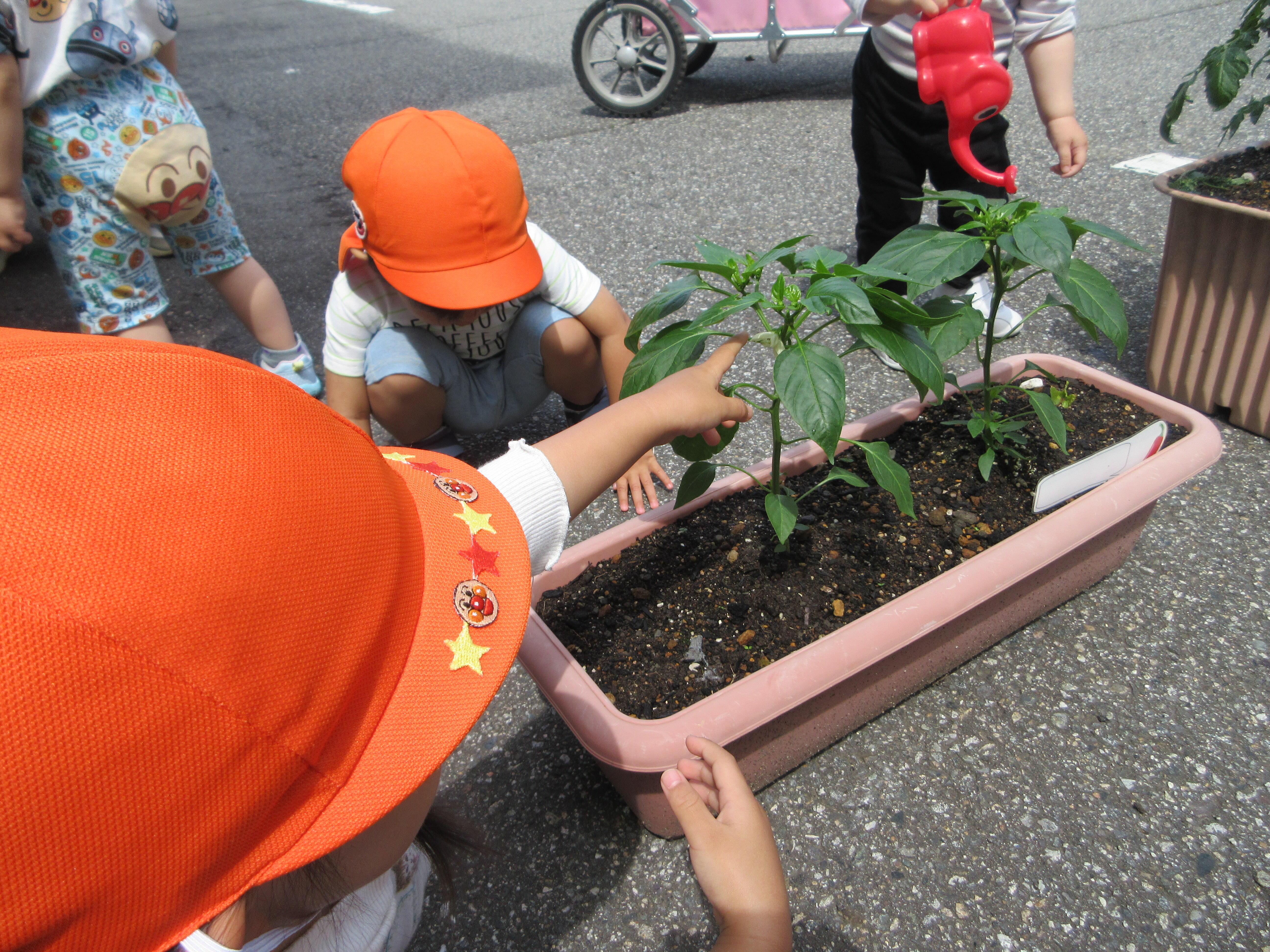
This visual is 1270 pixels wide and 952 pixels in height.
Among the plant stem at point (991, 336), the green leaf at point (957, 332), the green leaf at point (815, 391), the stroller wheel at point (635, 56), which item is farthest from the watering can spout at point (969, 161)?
the stroller wheel at point (635, 56)

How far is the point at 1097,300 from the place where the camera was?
114 centimetres

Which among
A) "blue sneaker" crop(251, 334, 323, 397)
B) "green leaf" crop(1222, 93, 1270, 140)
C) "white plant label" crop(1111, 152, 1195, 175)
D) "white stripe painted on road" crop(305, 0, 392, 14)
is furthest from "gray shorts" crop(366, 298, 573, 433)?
"white stripe painted on road" crop(305, 0, 392, 14)

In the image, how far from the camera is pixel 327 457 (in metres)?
0.62

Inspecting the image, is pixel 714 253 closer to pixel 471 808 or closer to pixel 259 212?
pixel 471 808

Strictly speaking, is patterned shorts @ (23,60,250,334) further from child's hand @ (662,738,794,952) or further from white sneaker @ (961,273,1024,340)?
white sneaker @ (961,273,1024,340)

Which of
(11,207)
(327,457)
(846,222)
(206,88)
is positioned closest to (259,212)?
(11,207)

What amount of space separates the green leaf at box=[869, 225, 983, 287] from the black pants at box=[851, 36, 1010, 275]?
0.77 m

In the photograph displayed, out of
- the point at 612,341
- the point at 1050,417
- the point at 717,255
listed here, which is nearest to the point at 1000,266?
the point at 1050,417

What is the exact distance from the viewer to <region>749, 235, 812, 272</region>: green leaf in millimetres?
1031

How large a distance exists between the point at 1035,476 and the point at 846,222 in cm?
183

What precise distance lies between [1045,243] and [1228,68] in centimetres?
100

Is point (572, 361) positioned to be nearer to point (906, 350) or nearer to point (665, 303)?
point (665, 303)

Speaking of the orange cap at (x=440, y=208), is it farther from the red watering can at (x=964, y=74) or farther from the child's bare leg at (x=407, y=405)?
the red watering can at (x=964, y=74)

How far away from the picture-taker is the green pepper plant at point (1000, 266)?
3.54 ft
